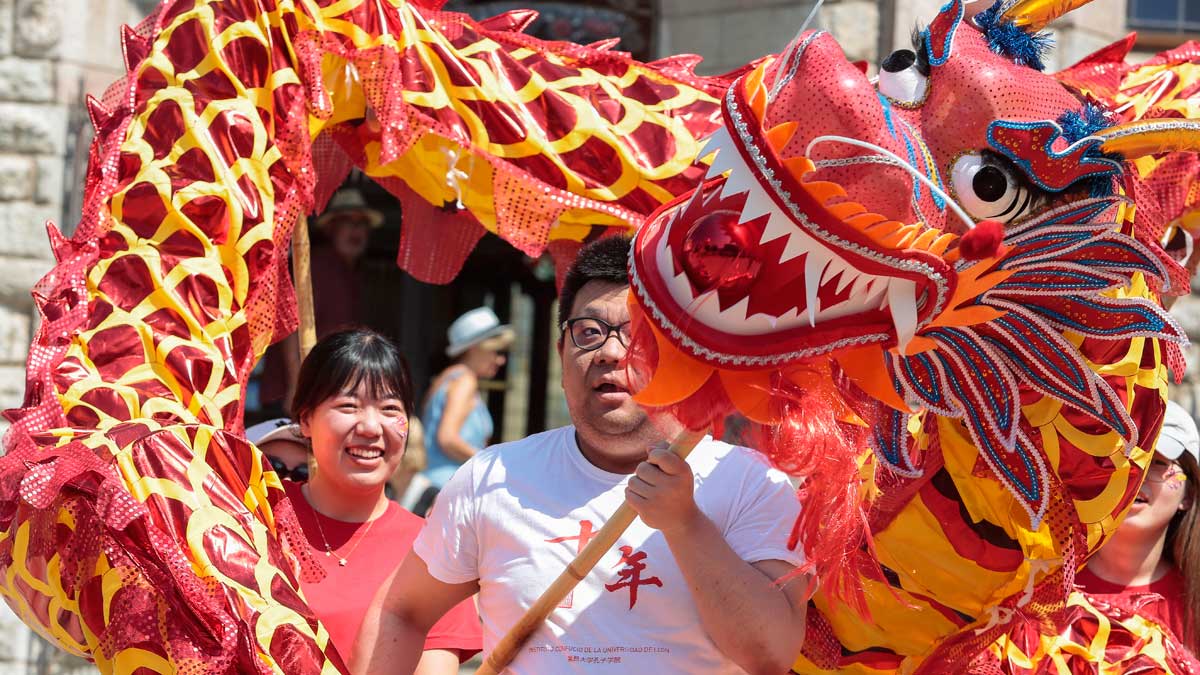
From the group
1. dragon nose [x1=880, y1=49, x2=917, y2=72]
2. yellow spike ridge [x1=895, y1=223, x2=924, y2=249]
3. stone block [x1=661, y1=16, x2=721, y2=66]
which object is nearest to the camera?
yellow spike ridge [x1=895, y1=223, x2=924, y2=249]

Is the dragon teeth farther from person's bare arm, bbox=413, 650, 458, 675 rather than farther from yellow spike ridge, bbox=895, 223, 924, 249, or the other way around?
person's bare arm, bbox=413, 650, 458, 675

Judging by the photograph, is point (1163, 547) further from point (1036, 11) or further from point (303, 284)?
point (303, 284)

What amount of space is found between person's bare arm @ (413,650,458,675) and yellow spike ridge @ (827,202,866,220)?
50.1 inches

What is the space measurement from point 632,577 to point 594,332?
0.39 m

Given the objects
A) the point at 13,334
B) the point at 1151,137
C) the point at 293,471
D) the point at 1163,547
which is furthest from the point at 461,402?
the point at 1151,137

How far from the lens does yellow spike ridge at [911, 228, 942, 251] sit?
87.7 inches

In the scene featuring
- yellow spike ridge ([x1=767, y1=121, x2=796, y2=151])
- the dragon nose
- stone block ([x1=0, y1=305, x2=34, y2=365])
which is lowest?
stone block ([x1=0, y1=305, x2=34, y2=365])

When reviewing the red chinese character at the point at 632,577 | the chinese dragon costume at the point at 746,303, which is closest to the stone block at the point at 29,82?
the chinese dragon costume at the point at 746,303

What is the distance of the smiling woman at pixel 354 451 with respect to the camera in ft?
10.9

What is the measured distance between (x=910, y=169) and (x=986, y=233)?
193mm

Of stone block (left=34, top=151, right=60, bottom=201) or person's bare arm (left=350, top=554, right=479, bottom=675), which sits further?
stone block (left=34, top=151, right=60, bottom=201)

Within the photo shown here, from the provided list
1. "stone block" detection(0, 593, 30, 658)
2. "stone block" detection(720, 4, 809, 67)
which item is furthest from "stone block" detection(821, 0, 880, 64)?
"stone block" detection(0, 593, 30, 658)

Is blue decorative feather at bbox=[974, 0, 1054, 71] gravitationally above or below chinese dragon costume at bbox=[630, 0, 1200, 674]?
above

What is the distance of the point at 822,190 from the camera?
2.19m
